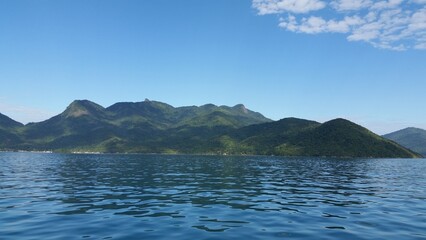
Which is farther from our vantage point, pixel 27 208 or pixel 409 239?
pixel 27 208

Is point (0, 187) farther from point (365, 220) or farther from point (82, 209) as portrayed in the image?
point (365, 220)

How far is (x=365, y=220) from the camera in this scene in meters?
28.3

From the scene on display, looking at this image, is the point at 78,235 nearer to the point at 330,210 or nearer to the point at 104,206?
the point at 104,206

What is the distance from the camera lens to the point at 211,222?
26.2 meters

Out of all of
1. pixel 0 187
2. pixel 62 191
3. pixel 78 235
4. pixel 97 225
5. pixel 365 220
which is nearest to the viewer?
pixel 78 235

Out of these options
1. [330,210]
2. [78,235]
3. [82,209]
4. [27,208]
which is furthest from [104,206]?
[330,210]

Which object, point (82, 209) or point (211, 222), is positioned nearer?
point (211, 222)

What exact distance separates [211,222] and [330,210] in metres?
13.1

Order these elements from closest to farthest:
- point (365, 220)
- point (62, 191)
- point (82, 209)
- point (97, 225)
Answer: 1. point (97, 225)
2. point (365, 220)
3. point (82, 209)
4. point (62, 191)

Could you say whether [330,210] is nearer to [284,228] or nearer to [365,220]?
[365,220]

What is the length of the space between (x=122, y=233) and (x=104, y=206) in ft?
39.3

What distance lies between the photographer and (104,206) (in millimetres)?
33500

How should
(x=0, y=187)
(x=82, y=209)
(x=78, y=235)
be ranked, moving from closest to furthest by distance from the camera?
(x=78, y=235), (x=82, y=209), (x=0, y=187)

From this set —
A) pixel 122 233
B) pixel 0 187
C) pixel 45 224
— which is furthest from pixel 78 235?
pixel 0 187
